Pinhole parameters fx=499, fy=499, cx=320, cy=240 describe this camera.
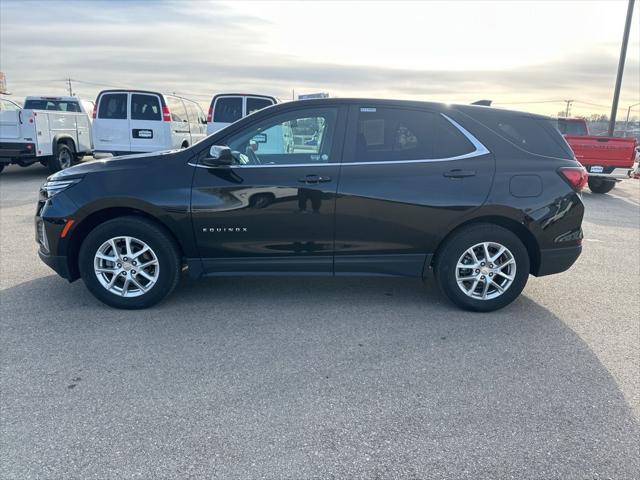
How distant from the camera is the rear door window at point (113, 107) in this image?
13.0 metres

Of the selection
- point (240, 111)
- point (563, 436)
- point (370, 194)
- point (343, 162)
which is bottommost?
point (563, 436)

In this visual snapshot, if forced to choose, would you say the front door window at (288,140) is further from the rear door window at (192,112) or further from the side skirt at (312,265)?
the rear door window at (192,112)

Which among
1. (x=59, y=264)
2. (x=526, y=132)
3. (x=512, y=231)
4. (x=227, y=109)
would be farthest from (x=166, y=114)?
(x=512, y=231)

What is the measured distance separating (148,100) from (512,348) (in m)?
11.9

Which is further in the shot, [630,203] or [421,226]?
[630,203]

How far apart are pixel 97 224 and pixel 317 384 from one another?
2.47m

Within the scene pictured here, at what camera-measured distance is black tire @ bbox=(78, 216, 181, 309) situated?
4.22m

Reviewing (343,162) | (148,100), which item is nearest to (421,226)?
(343,162)

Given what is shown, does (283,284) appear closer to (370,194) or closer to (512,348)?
(370,194)

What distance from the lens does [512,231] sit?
443cm

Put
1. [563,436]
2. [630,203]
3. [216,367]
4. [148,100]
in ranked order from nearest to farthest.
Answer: [563,436] < [216,367] < [630,203] < [148,100]

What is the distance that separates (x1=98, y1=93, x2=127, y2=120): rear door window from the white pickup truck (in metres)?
1.51

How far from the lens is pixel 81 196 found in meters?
4.20

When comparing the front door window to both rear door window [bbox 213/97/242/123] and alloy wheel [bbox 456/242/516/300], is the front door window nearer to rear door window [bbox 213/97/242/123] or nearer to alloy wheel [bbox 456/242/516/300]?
alloy wheel [bbox 456/242/516/300]
